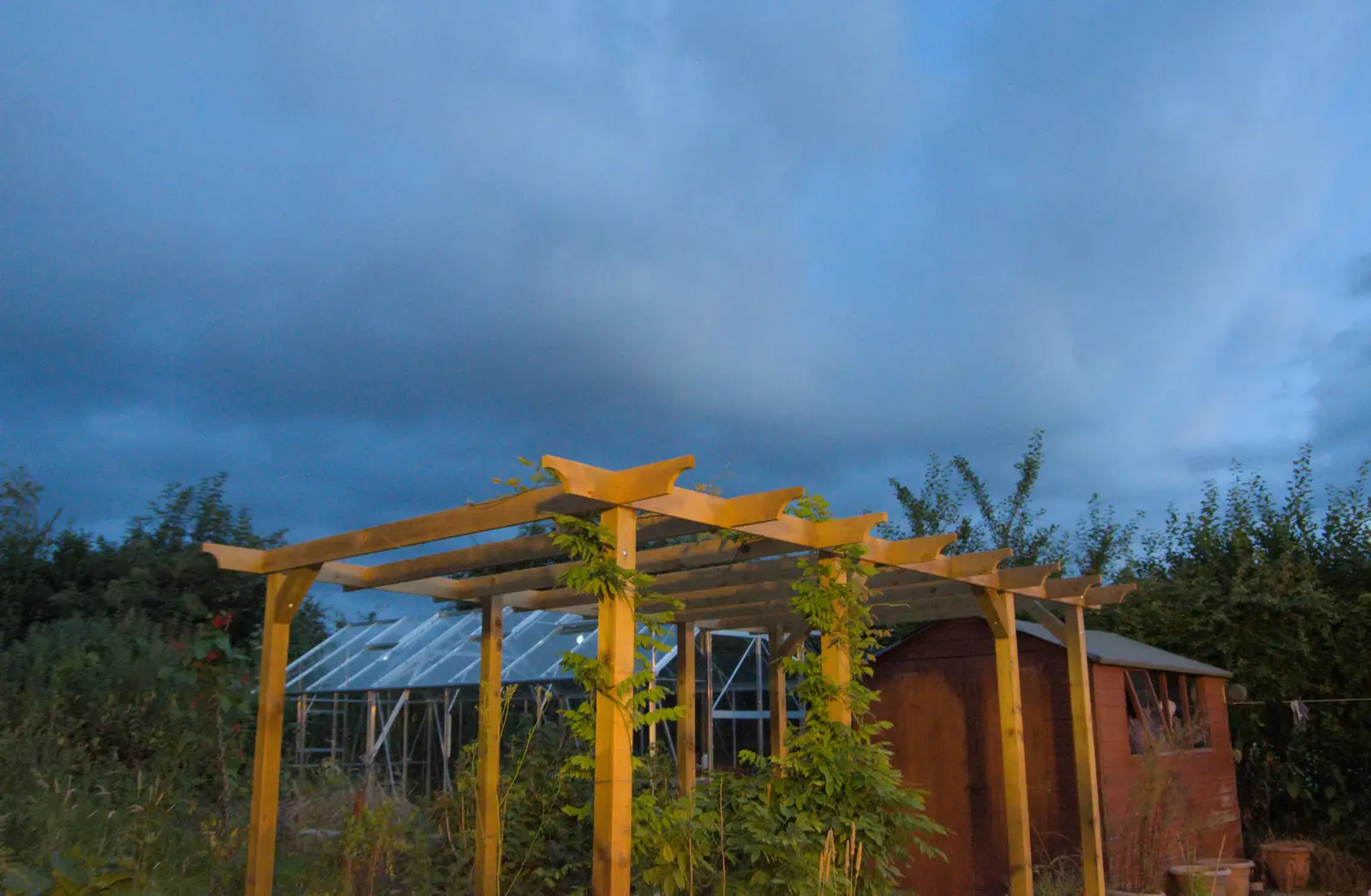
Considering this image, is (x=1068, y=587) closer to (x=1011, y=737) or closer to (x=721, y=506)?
(x=1011, y=737)

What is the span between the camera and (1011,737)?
24.2ft

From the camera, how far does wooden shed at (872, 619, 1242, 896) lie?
8.93 metres

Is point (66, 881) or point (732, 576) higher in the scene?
point (732, 576)

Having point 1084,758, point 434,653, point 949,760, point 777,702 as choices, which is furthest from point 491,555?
point 434,653

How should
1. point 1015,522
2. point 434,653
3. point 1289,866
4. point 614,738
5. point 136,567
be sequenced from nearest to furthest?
point 614,738 → point 1289,866 → point 434,653 → point 136,567 → point 1015,522

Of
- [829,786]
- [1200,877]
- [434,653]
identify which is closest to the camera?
[829,786]

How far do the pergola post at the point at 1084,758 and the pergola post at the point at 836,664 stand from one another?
306 cm

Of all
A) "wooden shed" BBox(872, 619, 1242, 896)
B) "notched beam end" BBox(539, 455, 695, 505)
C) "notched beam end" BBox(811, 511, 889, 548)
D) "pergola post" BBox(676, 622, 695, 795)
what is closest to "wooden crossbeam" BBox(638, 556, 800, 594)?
"notched beam end" BBox(811, 511, 889, 548)

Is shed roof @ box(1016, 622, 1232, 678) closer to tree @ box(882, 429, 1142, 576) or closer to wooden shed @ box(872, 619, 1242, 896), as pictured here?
wooden shed @ box(872, 619, 1242, 896)

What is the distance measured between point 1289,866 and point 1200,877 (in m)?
3.16

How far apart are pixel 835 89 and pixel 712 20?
1.14 meters

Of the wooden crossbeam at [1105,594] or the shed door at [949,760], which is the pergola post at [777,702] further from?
the wooden crossbeam at [1105,594]

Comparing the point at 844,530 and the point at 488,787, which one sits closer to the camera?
the point at 844,530

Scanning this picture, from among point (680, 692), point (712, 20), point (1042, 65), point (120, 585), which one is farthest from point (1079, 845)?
point (120, 585)
